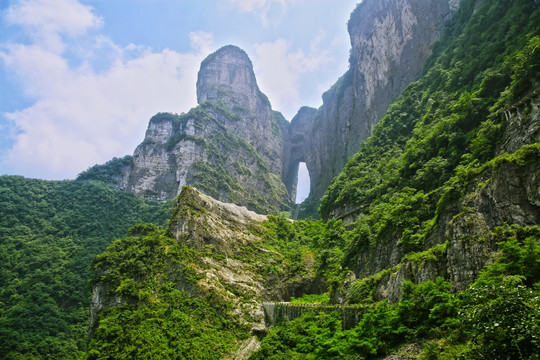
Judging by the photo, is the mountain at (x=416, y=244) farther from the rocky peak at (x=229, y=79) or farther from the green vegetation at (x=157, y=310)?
the rocky peak at (x=229, y=79)

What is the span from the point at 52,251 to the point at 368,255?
45612mm

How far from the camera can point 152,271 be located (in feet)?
88.5

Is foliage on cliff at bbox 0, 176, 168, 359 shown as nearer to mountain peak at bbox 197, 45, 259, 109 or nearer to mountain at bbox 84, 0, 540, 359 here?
mountain at bbox 84, 0, 540, 359

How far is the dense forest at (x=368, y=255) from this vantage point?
11.0m

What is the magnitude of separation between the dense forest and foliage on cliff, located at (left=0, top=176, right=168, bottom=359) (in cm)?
22

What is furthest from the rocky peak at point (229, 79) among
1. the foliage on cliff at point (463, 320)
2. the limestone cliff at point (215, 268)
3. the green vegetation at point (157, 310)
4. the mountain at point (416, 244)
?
the foliage on cliff at point (463, 320)

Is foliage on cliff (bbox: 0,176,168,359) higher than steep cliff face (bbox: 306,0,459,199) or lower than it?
lower

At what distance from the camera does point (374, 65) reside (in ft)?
227

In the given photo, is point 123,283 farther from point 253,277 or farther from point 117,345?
point 253,277

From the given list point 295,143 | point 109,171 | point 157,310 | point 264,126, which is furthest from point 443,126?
point 295,143

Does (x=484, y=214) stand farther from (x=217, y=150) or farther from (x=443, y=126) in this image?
(x=217, y=150)

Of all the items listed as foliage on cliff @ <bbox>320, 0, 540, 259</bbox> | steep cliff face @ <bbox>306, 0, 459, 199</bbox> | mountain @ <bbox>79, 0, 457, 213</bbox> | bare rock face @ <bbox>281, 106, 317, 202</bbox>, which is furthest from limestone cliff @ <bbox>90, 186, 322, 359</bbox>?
bare rock face @ <bbox>281, 106, 317, 202</bbox>

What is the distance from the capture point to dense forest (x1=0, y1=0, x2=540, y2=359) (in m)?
11.0

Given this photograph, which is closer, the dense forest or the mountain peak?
the dense forest
